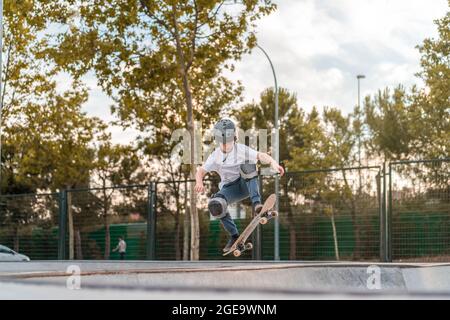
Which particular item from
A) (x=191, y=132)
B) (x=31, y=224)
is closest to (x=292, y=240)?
(x=191, y=132)

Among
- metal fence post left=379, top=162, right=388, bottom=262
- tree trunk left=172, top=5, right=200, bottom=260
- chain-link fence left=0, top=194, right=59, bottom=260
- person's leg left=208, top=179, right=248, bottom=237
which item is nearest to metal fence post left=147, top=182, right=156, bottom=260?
tree trunk left=172, top=5, right=200, bottom=260

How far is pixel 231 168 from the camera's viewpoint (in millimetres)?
8016

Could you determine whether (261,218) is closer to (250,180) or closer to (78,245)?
(250,180)

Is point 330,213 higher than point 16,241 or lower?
higher

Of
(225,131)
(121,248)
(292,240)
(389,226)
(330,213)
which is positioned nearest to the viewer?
(225,131)

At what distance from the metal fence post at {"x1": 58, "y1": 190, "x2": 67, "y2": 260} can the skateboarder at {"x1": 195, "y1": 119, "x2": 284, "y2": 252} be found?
42.5 feet

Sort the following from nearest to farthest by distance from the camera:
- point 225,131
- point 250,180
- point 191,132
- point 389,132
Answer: point 225,131, point 250,180, point 191,132, point 389,132

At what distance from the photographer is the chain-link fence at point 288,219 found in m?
15.2

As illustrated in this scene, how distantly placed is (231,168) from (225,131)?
0.42 m
